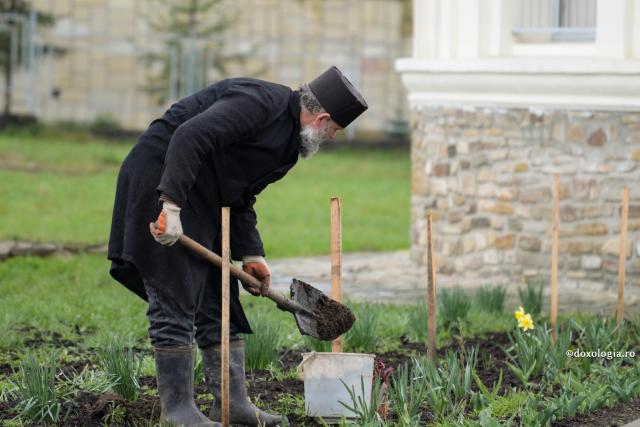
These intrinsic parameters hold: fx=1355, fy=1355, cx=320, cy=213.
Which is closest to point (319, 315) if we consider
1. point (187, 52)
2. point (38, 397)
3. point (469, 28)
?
point (38, 397)

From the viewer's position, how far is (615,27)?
9.79 meters

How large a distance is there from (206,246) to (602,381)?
2075 mm

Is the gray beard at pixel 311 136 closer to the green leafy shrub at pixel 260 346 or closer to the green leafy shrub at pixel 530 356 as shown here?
the green leafy shrub at pixel 260 346

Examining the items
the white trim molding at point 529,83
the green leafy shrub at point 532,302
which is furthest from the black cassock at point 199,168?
the white trim molding at point 529,83

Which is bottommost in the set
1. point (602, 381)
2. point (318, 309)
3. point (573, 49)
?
point (602, 381)

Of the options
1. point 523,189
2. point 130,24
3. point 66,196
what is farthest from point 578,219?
point 130,24

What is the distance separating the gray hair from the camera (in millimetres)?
5660

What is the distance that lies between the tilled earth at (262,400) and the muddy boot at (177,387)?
18 centimetres

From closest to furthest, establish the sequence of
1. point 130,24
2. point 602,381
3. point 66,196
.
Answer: point 602,381
point 66,196
point 130,24

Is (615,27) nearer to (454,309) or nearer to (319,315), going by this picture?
(454,309)

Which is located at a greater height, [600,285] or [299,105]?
[299,105]

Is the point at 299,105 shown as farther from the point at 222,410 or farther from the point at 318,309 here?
the point at 222,410

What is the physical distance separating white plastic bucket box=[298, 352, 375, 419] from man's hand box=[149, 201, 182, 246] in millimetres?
832

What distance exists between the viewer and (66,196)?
14.9m
